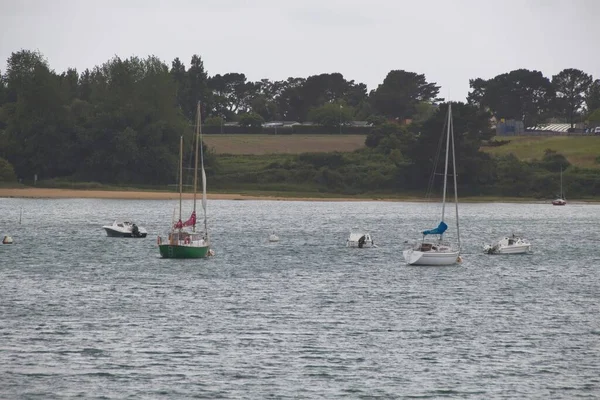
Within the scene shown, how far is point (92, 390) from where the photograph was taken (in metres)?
51.5

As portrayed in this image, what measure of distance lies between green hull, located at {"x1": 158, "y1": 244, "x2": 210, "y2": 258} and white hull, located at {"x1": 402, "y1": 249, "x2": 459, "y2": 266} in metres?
18.1

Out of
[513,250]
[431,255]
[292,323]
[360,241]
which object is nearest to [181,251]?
[431,255]

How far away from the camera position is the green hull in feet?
339

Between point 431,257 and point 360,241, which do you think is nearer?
point 431,257

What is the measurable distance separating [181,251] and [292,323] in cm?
3522

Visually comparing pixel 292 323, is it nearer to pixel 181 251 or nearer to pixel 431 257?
pixel 431 257

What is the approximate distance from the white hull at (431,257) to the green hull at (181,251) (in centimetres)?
1810

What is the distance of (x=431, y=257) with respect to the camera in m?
102

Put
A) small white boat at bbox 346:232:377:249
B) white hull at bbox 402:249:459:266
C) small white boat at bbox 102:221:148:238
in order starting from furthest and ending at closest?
small white boat at bbox 102:221:148:238 → small white boat at bbox 346:232:377:249 → white hull at bbox 402:249:459:266

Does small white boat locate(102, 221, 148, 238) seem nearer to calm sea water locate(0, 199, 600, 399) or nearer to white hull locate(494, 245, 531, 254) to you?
calm sea water locate(0, 199, 600, 399)

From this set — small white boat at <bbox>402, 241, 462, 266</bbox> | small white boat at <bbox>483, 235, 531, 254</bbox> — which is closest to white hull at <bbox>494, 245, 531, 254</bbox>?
small white boat at <bbox>483, 235, 531, 254</bbox>

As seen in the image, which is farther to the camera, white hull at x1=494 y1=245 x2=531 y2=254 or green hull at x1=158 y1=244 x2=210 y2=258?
white hull at x1=494 y1=245 x2=531 y2=254

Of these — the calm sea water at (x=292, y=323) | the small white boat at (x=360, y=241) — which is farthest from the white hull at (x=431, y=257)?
the small white boat at (x=360, y=241)

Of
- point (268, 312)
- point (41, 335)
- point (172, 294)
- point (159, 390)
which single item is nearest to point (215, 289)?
point (172, 294)
